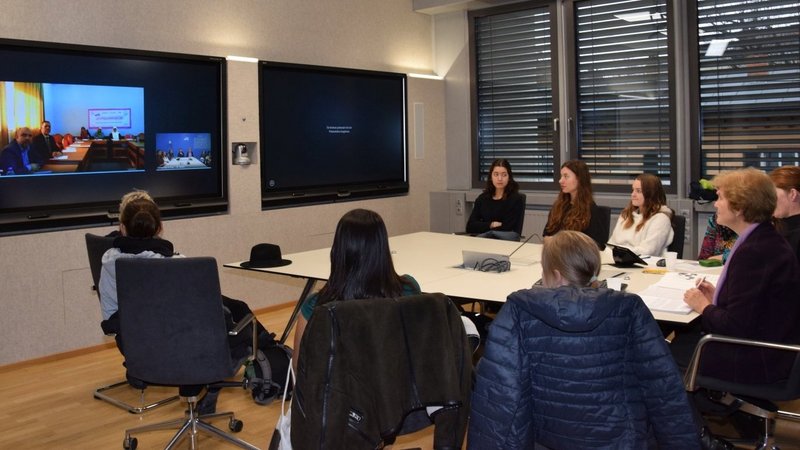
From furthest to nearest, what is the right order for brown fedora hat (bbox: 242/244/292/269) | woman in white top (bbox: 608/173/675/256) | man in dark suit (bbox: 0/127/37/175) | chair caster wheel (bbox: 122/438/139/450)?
man in dark suit (bbox: 0/127/37/175)
woman in white top (bbox: 608/173/675/256)
brown fedora hat (bbox: 242/244/292/269)
chair caster wheel (bbox: 122/438/139/450)

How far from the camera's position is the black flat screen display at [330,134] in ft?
22.1

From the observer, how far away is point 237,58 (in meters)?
6.33

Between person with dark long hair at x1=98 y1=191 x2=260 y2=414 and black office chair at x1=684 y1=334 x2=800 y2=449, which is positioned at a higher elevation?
person with dark long hair at x1=98 y1=191 x2=260 y2=414

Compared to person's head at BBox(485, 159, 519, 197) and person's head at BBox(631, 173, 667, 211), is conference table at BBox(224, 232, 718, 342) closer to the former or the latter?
person's head at BBox(631, 173, 667, 211)

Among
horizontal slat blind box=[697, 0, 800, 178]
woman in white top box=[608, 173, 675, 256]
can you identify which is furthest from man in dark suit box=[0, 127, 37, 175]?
horizontal slat blind box=[697, 0, 800, 178]

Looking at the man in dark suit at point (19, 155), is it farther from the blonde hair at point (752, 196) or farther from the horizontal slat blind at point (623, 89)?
the horizontal slat blind at point (623, 89)

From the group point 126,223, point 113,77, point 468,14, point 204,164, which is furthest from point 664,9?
point 126,223

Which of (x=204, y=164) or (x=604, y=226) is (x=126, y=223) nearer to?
(x=204, y=164)

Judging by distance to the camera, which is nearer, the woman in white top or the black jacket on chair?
the black jacket on chair

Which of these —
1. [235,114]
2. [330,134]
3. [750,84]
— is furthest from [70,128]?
[750,84]

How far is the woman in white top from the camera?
4801 mm

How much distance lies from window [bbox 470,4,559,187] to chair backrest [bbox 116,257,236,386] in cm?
503

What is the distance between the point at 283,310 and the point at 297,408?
4.57 m

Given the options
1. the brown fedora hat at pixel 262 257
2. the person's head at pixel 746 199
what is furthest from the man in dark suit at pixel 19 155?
the person's head at pixel 746 199
